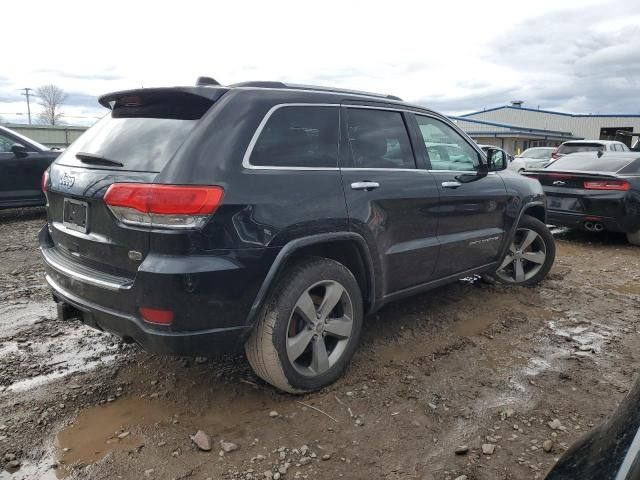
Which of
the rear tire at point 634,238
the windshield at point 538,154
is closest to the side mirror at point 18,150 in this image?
the rear tire at point 634,238

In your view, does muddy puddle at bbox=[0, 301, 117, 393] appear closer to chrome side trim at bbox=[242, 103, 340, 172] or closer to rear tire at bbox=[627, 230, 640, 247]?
chrome side trim at bbox=[242, 103, 340, 172]

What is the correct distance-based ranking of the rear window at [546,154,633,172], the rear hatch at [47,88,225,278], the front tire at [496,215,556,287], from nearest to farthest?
1. the rear hatch at [47,88,225,278]
2. the front tire at [496,215,556,287]
3. the rear window at [546,154,633,172]

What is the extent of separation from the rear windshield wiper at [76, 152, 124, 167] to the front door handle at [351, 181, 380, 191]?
136 cm

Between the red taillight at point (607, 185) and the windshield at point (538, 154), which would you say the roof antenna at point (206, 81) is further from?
the windshield at point (538, 154)

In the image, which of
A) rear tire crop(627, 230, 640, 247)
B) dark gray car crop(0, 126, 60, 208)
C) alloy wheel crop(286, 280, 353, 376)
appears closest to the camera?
alloy wheel crop(286, 280, 353, 376)

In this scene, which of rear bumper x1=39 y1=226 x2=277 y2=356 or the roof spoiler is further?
the roof spoiler

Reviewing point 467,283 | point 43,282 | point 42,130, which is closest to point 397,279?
point 467,283

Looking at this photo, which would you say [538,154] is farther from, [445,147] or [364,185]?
[364,185]

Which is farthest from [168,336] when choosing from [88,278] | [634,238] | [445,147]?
[634,238]

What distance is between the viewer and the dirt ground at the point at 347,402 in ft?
8.22

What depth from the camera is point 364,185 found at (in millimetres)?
3207

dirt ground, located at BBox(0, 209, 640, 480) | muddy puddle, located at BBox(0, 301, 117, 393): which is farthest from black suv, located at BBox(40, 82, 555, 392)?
muddy puddle, located at BBox(0, 301, 117, 393)

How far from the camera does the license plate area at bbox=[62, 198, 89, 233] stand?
2.80 metres

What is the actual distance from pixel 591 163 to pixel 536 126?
5077 cm
